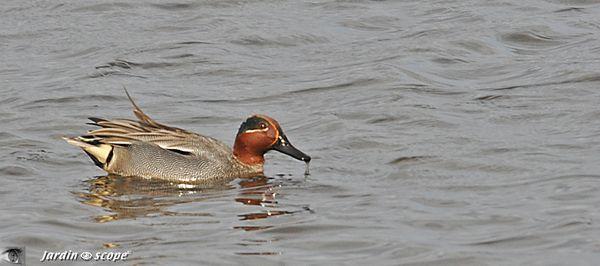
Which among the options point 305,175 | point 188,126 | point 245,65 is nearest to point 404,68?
point 245,65

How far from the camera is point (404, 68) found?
48.0 feet

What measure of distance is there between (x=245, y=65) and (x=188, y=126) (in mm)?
2193

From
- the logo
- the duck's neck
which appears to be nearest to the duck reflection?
the duck's neck

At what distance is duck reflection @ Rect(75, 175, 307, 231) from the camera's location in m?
9.99

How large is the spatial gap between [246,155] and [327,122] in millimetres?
1470

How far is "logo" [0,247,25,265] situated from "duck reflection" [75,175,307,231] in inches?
37.3

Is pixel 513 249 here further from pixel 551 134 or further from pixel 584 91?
pixel 584 91

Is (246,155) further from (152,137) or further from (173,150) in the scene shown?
(152,137)

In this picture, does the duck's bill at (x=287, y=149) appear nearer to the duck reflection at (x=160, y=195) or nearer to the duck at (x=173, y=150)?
the duck at (x=173, y=150)

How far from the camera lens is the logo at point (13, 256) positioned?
862 centimetres

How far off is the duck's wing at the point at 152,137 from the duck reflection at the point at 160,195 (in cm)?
27

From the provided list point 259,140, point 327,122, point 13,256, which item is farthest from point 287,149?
point 13,256

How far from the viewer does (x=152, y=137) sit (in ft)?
37.3

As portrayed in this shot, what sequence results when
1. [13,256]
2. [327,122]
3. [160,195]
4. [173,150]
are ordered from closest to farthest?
[13,256] → [160,195] → [173,150] → [327,122]
